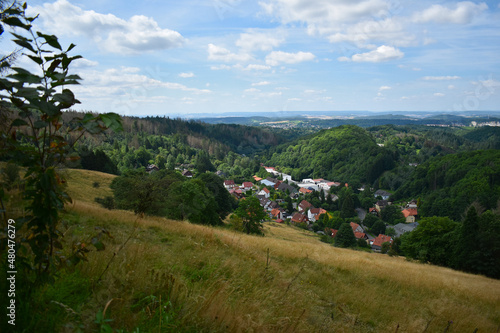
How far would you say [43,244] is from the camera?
197cm

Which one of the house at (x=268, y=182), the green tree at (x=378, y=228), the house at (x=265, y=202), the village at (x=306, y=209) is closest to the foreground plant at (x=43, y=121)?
the village at (x=306, y=209)

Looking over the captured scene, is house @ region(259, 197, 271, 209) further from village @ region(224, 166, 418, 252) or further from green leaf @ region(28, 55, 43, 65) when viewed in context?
green leaf @ region(28, 55, 43, 65)

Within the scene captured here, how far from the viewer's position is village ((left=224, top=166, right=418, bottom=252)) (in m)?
56.0

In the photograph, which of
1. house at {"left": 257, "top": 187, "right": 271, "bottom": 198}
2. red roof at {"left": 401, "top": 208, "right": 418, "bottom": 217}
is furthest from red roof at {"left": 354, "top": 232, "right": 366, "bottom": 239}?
house at {"left": 257, "top": 187, "right": 271, "bottom": 198}

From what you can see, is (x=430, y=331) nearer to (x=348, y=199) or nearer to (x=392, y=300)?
(x=392, y=300)

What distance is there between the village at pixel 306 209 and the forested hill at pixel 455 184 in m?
5.69

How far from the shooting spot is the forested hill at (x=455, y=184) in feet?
225

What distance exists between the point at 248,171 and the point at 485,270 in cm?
9331

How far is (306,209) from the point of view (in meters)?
73.1

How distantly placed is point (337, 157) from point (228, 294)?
129m

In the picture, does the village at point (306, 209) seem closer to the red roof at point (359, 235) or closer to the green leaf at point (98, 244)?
the red roof at point (359, 235)

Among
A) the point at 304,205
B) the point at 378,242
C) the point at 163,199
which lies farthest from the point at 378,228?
the point at 163,199

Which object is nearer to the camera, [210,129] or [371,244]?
[371,244]

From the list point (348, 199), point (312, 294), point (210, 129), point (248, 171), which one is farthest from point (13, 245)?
point (210, 129)
